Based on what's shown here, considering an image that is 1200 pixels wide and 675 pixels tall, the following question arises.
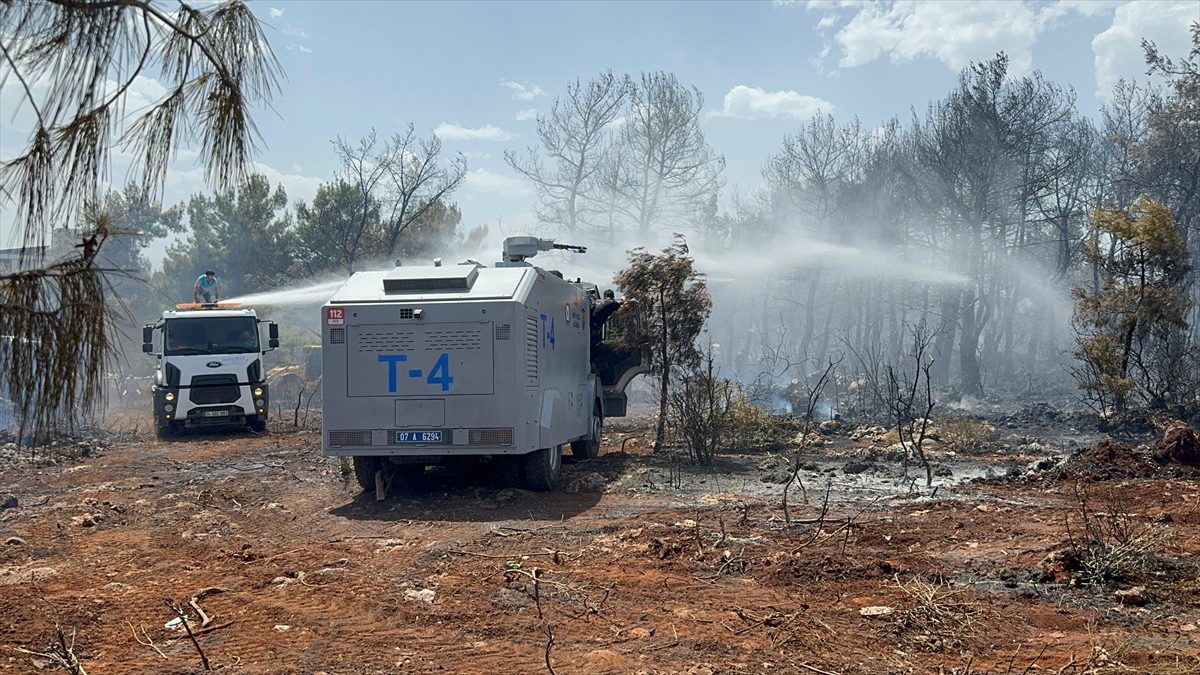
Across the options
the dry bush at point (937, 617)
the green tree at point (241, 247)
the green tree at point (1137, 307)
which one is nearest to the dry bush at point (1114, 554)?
the dry bush at point (937, 617)

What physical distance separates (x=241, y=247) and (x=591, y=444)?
1372 inches

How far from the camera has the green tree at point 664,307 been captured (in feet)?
53.5

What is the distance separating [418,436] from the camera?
1135 cm

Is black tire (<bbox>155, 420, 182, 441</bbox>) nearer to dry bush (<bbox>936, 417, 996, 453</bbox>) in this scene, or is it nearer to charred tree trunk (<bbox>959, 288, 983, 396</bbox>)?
dry bush (<bbox>936, 417, 996, 453</bbox>)

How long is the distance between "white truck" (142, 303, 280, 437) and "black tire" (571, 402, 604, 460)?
865 cm

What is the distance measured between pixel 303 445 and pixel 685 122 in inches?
1200

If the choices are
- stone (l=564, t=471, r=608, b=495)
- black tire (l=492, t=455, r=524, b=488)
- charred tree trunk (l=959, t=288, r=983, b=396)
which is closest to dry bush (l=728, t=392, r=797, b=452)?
stone (l=564, t=471, r=608, b=495)

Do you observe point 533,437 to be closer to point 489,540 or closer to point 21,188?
point 489,540

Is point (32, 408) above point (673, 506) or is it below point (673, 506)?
above

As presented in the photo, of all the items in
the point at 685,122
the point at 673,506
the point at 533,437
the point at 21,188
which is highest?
the point at 685,122

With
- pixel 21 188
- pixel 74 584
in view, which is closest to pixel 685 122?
pixel 74 584

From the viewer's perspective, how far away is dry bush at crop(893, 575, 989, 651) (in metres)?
5.98

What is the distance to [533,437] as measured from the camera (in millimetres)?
11602

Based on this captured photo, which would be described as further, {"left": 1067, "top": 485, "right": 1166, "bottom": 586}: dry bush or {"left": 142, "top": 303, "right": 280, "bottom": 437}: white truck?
{"left": 142, "top": 303, "right": 280, "bottom": 437}: white truck
